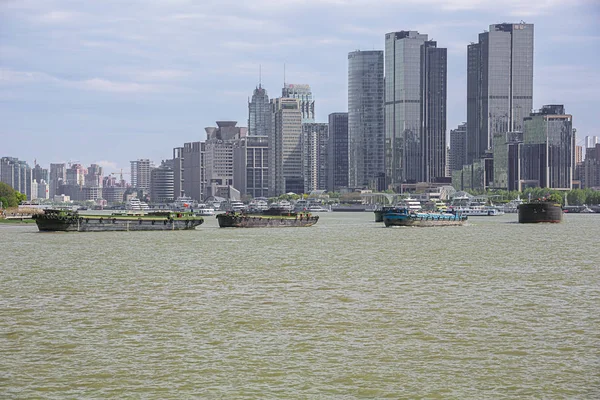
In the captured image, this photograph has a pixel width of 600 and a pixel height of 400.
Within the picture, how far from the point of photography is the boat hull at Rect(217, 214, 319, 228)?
461 ft

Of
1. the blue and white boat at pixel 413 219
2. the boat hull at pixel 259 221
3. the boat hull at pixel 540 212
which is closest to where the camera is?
the boat hull at pixel 259 221

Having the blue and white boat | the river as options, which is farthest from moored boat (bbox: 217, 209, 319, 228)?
the river

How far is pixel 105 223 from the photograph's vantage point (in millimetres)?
119375

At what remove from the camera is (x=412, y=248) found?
281ft

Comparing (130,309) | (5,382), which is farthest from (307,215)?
(5,382)

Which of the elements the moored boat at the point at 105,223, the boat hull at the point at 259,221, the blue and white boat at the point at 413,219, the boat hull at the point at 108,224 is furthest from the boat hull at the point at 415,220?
the boat hull at the point at 108,224

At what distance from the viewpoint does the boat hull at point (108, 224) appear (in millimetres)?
115188

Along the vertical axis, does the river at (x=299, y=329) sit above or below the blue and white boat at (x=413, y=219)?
below

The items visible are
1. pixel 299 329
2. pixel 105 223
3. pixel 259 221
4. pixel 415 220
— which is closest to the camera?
pixel 299 329

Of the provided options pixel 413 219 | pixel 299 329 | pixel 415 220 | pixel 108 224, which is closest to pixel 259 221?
pixel 413 219

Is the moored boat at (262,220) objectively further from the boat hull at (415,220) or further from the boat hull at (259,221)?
the boat hull at (415,220)

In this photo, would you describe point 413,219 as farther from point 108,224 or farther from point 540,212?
point 108,224

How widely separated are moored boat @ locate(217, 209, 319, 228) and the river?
73242 millimetres

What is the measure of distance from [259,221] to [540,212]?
183ft
